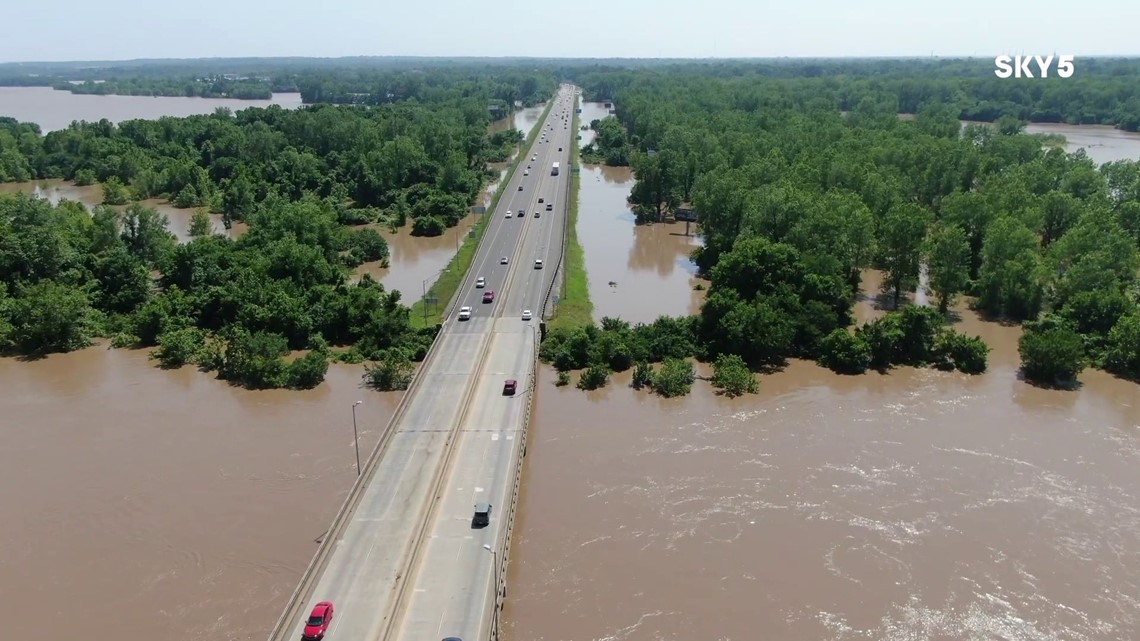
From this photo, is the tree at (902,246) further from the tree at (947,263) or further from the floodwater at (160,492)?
the floodwater at (160,492)

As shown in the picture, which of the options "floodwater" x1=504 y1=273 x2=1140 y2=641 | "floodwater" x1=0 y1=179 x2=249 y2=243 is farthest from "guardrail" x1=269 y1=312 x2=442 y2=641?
"floodwater" x1=0 y1=179 x2=249 y2=243

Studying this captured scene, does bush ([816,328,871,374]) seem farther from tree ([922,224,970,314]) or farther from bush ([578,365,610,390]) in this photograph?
bush ([578,365,610,390])

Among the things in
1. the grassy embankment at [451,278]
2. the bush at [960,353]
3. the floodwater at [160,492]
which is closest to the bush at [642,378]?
the floodwater at [160,492]

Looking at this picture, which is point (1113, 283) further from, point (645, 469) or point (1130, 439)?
point (645, 469)

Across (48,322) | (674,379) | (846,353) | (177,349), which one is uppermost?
(48,322)

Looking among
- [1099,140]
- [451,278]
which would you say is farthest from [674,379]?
[1099,140]

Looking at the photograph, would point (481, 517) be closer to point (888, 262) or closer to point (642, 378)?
point (642, 378)
